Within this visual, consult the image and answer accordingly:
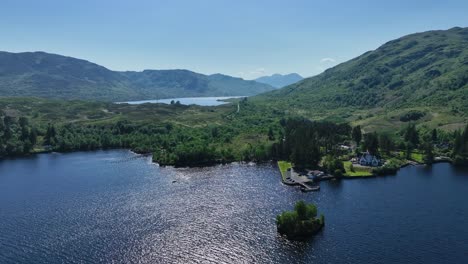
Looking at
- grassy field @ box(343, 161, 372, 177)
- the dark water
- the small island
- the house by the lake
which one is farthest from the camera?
the house by the lake

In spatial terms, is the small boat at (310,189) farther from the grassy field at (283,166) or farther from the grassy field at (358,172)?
the grassy field at (358,172)

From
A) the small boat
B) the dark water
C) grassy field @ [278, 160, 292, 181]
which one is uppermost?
grassy field @ [278, 160, 292, 181]

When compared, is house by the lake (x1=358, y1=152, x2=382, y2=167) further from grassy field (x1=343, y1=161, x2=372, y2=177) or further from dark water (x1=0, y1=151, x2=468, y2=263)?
dark water (x1=0, y1=151, x2=468, y2=263)

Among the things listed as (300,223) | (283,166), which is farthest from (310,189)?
(300,223)

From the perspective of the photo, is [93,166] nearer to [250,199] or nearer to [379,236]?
[250,199]

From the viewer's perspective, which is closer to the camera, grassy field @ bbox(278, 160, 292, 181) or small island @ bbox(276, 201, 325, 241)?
small island @ bbox(276, 201, 325, 241)

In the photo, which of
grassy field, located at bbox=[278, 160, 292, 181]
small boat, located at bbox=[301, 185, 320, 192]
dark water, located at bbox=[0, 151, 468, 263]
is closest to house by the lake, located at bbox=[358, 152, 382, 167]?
dark water, located at bbox=[0, 151, 468, 263]

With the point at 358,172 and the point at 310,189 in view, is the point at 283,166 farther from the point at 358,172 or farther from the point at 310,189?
the point at 310,189

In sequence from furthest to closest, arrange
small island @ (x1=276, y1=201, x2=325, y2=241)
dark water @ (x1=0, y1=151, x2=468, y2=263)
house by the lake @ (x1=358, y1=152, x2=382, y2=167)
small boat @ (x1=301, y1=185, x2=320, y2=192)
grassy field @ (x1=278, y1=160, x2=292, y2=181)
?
house by the lake @ (x1=358, y1=152, x2=382, y2=167)
grassy field @ (x1=278, y1=160, x2=292, y2=181)
small boat @ (x1=301, y1=185, x2=320, y2=192)
small island @ (x1=276, y1=201, x2=325, y2=241)
dark water @ (x1=0, y1=151, x2=468, y2=263)
